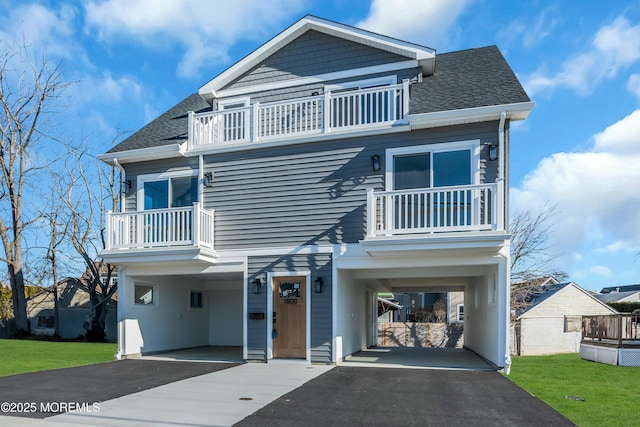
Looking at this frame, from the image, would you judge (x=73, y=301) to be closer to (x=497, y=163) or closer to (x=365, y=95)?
(x=365, y=95)

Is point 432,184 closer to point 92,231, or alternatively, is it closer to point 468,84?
point 468,84

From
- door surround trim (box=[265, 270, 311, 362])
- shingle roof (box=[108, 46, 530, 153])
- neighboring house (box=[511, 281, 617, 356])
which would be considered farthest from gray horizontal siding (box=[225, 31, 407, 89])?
neighboring house (box=[511, 281, 617, 356])

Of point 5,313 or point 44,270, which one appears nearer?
point 44,270

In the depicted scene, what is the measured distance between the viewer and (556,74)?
37.2 feet

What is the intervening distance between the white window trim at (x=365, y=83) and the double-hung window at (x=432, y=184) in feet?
6.91

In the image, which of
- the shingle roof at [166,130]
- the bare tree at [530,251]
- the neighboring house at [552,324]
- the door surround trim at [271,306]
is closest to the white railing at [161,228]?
the door surround trim at [271,306]

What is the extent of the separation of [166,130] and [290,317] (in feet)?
20.6

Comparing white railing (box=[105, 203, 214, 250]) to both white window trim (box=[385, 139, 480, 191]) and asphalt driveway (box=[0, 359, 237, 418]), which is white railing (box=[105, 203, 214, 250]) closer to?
asphalt driveway (box=[0, 359, 237, 418])

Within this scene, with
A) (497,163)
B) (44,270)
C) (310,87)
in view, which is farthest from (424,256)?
(44,270)

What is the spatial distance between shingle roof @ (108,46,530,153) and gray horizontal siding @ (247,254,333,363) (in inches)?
154

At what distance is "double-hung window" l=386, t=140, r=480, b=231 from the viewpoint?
9.23m

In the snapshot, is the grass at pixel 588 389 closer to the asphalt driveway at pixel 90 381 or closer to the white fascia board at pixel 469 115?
the white fascia board at pixel 469 115

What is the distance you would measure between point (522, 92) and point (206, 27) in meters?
8.34

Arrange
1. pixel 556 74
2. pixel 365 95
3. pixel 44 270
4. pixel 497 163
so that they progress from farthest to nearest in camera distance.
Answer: pixel 44 270 < pixel 556 74 < pixel 365 95 < pixel 497 163
